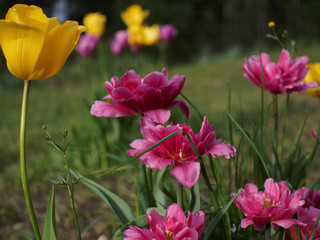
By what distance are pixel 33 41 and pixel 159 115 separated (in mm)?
342

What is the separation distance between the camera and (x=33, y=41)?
33.3 inches

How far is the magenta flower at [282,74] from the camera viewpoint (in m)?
1.32

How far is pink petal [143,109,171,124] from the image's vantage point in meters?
0.97

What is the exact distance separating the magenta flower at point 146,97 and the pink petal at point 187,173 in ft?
0.48

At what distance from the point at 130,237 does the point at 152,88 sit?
350 mm

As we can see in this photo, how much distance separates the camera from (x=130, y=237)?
85 centimetres

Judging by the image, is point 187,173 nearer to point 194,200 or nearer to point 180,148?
point 180,148

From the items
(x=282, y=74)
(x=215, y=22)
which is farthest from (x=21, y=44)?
(x=215, y=22)

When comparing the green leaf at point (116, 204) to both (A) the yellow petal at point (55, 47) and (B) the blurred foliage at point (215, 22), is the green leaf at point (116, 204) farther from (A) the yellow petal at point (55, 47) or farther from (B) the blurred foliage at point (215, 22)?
(B) the blurred foliage at point (215, 22)

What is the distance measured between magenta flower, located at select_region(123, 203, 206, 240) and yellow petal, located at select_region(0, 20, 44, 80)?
42 cm

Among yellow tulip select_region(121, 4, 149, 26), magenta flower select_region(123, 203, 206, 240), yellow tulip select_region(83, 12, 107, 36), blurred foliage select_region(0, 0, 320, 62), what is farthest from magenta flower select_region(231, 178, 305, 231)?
blurred foliage select_region(0, 0, 320, 62)

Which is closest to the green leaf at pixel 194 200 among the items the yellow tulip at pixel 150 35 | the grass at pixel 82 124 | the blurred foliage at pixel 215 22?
the grass at pixel 82 124

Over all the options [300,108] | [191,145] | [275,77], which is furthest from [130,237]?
[300,108]

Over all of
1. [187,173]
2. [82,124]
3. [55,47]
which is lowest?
[82,124]
